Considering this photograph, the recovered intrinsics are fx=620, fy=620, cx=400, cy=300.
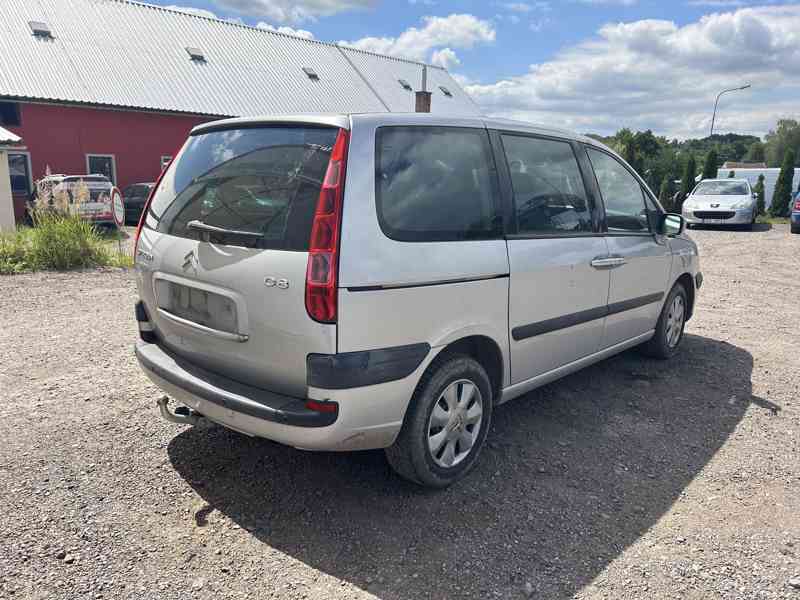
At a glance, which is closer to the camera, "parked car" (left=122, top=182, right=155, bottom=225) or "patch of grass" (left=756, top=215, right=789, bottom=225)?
"parked car" (left=122, top=182, right=155, bottom=225)

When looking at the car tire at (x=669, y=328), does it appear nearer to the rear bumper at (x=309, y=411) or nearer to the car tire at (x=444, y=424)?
the car tire at (x=444, y=424)

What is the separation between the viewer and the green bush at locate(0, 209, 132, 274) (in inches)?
378

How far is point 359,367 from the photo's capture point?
2689 millimetres

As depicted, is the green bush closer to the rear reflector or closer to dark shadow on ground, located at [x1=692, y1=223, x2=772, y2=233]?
the rear reflector

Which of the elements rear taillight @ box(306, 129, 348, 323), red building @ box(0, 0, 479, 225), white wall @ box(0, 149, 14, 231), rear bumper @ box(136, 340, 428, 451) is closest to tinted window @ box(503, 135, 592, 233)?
rear bumper @ box(136, 340, 428, 451)

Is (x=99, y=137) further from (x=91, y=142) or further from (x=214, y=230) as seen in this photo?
(x=214, y=230)

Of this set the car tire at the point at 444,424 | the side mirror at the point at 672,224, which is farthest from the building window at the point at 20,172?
the car tire at the point at 444,424

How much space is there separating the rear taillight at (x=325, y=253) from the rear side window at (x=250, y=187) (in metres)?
0.05

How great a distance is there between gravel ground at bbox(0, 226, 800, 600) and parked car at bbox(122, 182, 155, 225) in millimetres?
15214

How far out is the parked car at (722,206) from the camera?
61.1 feet

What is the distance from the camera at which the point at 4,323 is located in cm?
642

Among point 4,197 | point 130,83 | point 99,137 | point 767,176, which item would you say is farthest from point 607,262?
point 767,176

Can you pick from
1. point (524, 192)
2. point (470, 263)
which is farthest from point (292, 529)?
point (524, 192)

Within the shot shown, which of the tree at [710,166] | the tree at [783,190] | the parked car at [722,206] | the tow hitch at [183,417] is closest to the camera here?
the tow hitch at [183,417]
